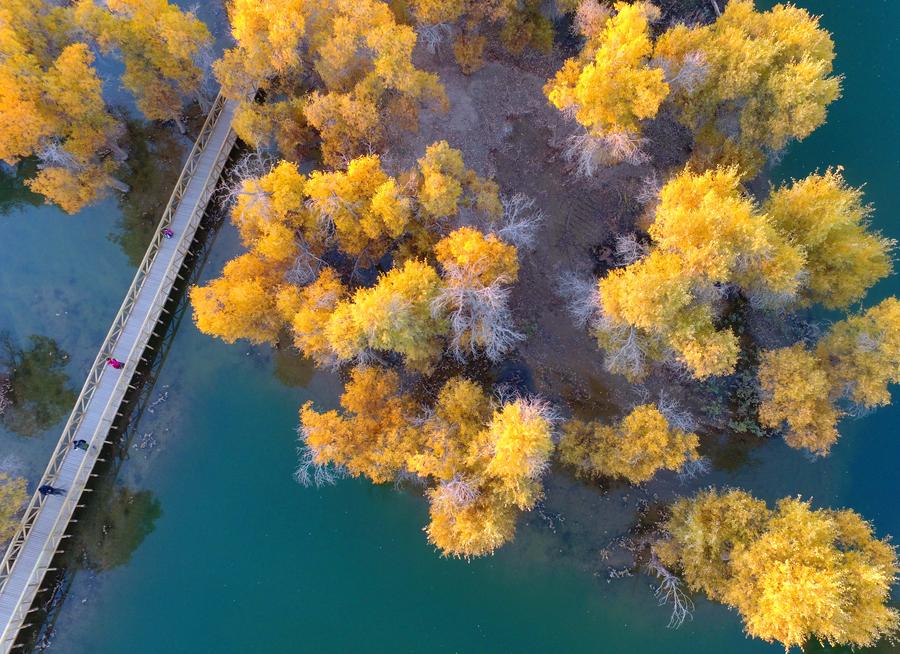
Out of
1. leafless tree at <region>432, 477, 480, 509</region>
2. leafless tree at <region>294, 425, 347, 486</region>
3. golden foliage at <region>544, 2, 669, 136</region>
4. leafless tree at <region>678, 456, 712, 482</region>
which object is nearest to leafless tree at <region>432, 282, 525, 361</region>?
leafless tree at <region>432, 477, 480, 509</region>

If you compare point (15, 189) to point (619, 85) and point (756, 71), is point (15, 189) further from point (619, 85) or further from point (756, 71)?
point (756, 71)

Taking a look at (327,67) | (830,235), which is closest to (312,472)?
(327,67)

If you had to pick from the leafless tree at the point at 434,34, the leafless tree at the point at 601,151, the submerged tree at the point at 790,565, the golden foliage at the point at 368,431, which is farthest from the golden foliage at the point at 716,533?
the leafless tree at the point at 434,34

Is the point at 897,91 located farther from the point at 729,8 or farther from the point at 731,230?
the point at 731,230

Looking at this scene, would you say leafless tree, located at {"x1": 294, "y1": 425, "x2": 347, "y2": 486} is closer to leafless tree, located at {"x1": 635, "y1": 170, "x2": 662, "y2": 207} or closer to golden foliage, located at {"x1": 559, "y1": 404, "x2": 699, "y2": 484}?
golden foliage, located at {"x1": 559, "y1": 404, "x2": 699, "y2": 484}

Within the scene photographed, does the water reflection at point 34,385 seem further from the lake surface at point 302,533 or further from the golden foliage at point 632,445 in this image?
the golden foliage at point 632,445

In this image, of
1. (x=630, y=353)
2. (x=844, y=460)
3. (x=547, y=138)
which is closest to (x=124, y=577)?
(x=630, y=353)
